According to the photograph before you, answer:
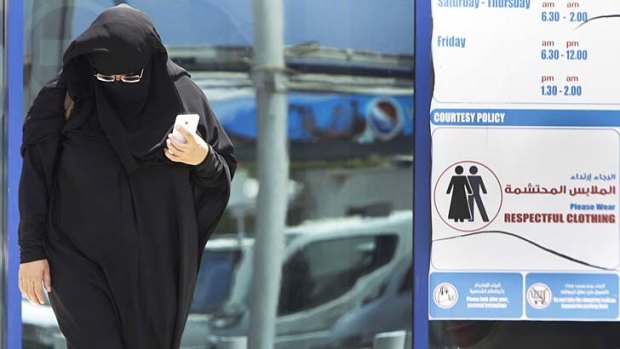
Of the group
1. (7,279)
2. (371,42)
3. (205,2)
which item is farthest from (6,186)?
(371,42)

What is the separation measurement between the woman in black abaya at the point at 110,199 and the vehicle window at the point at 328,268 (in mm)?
1137

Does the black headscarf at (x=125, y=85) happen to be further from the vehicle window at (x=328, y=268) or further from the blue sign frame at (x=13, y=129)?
the vehicle window at (x=328, y=268)

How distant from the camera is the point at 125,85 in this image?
11.5 ft

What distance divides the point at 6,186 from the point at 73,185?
121 centimetres

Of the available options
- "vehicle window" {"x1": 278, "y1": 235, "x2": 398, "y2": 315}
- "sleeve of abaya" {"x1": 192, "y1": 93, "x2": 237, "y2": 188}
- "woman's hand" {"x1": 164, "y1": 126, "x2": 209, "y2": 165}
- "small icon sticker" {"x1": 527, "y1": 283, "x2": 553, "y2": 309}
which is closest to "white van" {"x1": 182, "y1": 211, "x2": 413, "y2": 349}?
"vehicle window" {"x1": 278, "y1": 235, "x2": 398, "y2": 315}

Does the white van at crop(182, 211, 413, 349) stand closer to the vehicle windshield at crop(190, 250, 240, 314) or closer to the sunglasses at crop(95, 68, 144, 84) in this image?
the vehicle windshield at crop(190, 250, 240, 314)

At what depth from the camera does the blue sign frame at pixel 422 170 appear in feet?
15.2

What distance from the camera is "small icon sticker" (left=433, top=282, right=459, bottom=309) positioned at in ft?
15.2

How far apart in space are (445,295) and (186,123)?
166cm

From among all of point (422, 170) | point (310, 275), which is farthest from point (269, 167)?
point (422, 170)

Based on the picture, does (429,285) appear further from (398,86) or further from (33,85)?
(33,85)

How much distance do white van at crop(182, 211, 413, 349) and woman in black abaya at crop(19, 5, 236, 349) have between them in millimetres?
1066

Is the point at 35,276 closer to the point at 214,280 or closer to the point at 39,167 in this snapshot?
the point at 39,167

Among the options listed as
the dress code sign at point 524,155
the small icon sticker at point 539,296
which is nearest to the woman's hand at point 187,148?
the dress code sign at point 524,155
